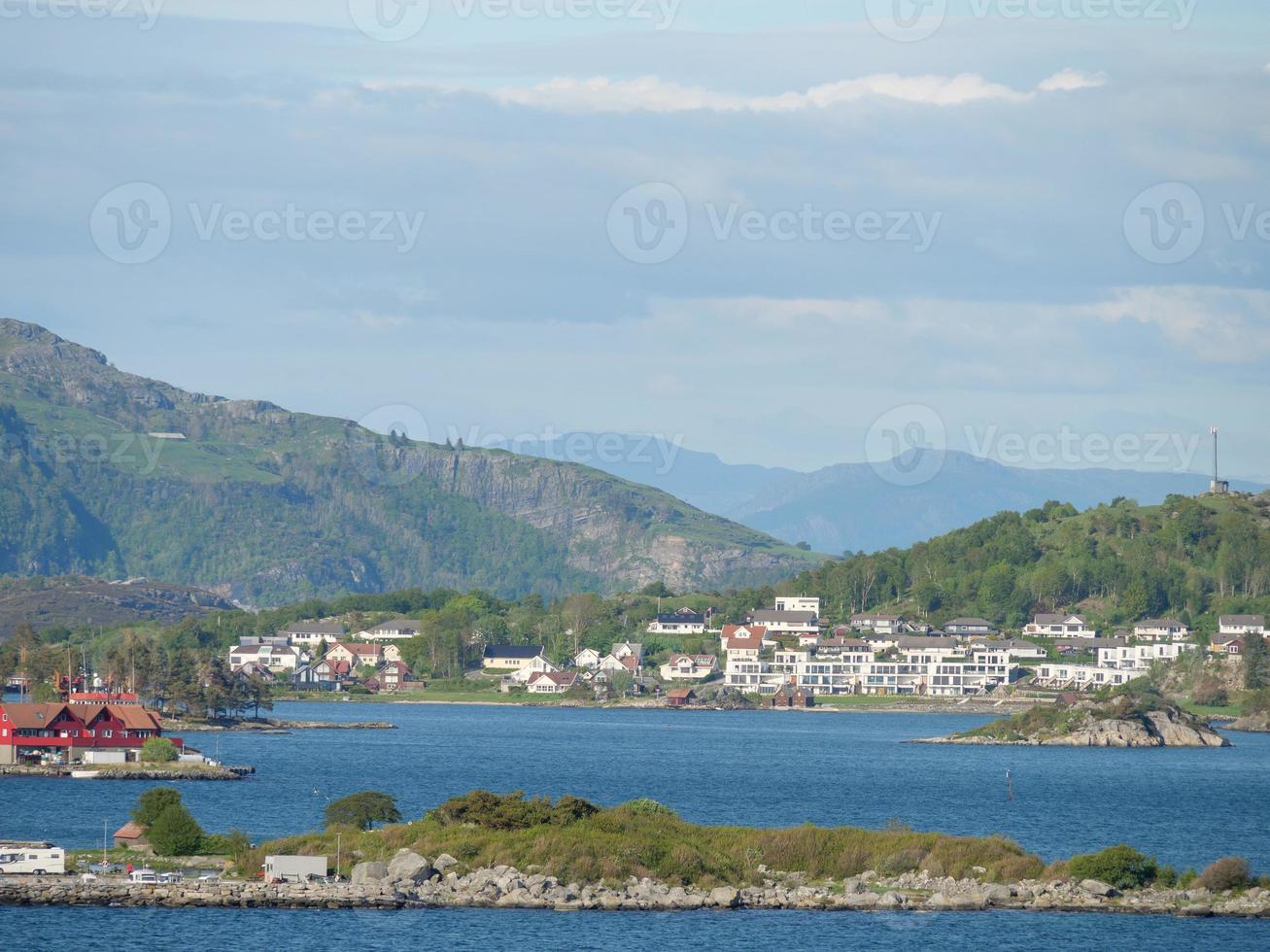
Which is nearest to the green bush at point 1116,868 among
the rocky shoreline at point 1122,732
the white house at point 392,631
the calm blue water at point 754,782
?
the calm blue water at point 754,782

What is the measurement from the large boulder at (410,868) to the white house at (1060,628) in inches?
4984

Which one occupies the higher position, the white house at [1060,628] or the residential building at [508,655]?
the white house at [1060,628]

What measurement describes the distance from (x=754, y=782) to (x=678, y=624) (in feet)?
337

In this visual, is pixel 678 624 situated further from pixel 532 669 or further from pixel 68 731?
pixel 68 731

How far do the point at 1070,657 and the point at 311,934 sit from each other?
123573 millimetres

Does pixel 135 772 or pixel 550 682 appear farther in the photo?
pixel 550 682

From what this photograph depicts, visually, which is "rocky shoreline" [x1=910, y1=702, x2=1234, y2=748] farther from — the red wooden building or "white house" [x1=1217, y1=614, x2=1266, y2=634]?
the red wooden building

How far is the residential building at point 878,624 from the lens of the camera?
173 m

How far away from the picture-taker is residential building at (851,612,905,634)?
173 meters

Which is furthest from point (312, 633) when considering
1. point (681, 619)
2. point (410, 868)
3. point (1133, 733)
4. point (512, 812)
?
point (410, 868)

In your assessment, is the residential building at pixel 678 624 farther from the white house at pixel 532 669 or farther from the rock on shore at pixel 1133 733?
the rock on shore at pixel 1133 733

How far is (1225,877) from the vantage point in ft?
171

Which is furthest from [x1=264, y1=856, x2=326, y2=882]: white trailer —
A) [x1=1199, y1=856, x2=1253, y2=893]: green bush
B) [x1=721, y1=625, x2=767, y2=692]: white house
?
[x1=721, y1=625, x2=767, y2=692]: white house

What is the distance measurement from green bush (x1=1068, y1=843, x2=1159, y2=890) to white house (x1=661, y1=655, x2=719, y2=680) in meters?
114
